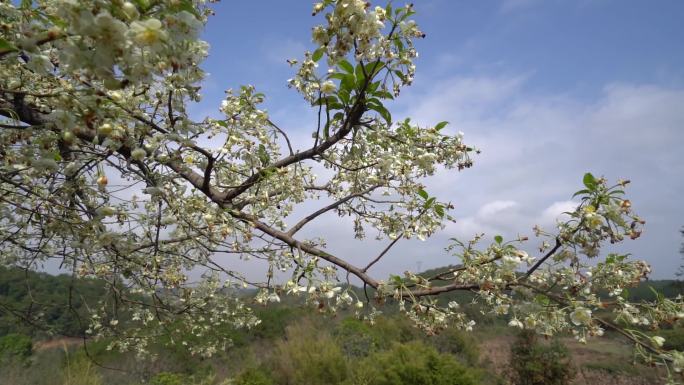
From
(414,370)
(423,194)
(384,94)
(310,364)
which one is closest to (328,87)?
(384,94)

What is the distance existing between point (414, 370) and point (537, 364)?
5343 millimetres

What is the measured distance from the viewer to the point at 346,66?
1.75m

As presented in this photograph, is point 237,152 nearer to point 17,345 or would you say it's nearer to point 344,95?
point 344,95

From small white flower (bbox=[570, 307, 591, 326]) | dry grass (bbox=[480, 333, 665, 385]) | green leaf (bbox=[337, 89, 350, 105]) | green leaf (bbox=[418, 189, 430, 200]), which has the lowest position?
dry grass (bbox=[480, 333, 665, 385])

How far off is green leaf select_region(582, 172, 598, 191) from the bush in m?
10.9

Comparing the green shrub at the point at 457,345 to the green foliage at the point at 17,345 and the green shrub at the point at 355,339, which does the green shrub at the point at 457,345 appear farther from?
the green foliage at the point at 17,345

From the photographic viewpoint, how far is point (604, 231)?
145 centimetres

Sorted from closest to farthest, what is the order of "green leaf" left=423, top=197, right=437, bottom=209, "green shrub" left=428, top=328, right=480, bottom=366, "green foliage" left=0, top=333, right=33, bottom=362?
"green leaf" left=423, top=197, right=437, bottom=209 < "green shrub" left=428, top=328, right=480, bottom=366 < "green foliage" left=0, top=333, right=33, bottom=362

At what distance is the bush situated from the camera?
10.1 metres

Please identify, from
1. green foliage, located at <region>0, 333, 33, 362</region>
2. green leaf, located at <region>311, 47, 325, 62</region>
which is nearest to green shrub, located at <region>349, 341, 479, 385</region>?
green leaf, located at <region>311, 47, 325, 62</region>

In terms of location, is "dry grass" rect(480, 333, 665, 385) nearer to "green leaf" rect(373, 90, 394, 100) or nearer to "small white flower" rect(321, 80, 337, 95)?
"green leaf" rect(373, 90, 394, 100)

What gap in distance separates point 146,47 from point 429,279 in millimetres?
1431

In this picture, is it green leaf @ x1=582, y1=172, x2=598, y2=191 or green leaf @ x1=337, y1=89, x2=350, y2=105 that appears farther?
green leaf @ x1=337, y1=89, x2=350, y2=105

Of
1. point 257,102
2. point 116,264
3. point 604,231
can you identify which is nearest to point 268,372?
point 116,264
